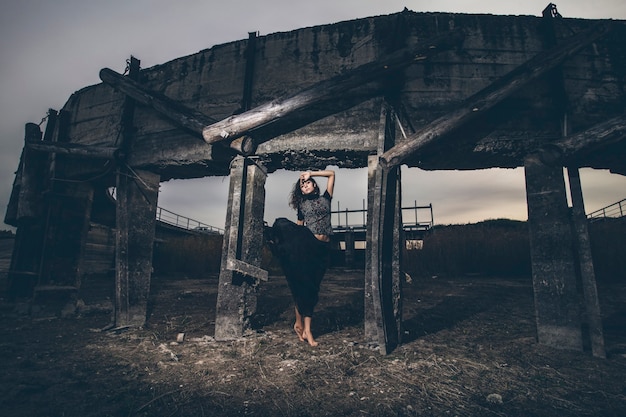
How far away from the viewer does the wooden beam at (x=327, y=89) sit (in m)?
3.84

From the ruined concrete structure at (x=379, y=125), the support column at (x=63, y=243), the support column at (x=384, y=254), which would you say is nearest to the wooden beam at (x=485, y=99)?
the ruined concrete structure at (x=379, y=125)

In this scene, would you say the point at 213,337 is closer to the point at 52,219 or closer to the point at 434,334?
the point at 434,334

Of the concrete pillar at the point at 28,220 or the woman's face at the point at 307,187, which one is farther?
the concrete pillar at the point at 28,220

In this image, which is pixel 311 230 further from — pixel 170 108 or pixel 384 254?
pixel 170 108

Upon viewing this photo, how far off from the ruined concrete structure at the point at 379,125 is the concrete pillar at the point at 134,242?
2 cm

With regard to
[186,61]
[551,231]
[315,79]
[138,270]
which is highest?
[186,61]

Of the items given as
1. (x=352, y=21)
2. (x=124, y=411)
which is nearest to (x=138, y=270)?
(x=124, y=411)

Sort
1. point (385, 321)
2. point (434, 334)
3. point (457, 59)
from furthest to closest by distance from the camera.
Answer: point (457, 59), point (434, 334), point (385, 321)

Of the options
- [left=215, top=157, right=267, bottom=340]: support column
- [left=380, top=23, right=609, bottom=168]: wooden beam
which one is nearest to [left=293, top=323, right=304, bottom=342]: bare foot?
[left=215, top=157, right=267, bottom=340]: support column

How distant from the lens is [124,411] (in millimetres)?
2256

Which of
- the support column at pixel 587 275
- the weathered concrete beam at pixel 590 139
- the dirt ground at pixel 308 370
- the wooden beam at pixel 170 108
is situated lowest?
the dirt ground at pixel 308 370

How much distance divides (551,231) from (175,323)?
5.73 metres

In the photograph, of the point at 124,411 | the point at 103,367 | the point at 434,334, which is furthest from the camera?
the point at 434,334

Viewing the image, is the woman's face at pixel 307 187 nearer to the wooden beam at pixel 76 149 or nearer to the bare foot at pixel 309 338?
the bare foot at pixel 309 338
